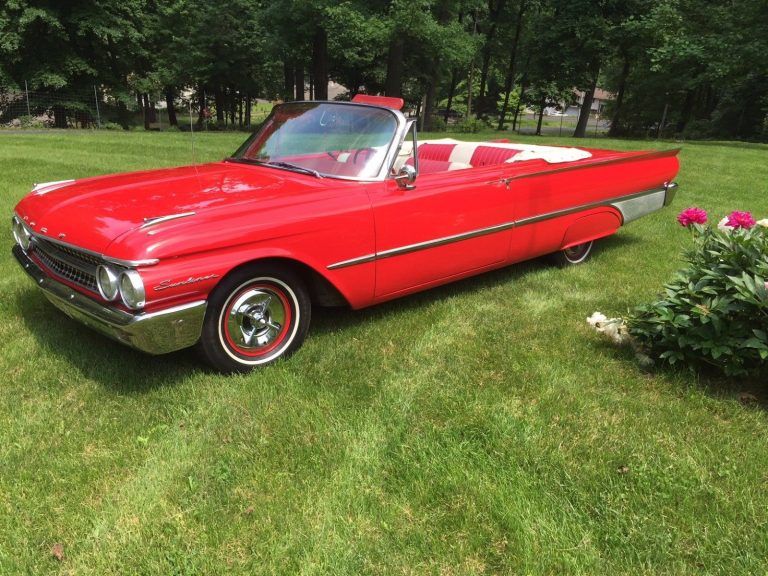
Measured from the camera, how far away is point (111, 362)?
327 centimetres

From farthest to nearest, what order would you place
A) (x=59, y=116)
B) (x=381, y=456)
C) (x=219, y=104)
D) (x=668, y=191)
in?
1. (x=219, y=104)
2. (x=59, y=116)
3. (x=668, y=191)
4. (x=381, y=456)

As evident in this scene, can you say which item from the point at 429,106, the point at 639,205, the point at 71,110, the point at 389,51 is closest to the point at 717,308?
the point at 639,205

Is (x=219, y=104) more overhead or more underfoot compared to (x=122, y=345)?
more underfoot

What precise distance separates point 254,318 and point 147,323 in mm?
627

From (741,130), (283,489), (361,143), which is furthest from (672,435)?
(741,130)

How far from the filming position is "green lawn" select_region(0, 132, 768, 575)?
6.88 feet

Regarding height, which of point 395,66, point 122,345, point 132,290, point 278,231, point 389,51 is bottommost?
point 122,345

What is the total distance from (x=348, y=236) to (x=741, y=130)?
3545 cm

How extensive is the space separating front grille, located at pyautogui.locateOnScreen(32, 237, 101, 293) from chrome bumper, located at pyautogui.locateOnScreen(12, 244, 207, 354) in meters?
0.09

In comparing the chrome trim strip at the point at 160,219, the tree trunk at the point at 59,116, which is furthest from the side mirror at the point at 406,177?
the tree trunk at the point at 59,116

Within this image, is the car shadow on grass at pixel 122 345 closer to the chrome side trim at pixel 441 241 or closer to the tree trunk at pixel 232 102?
the chrome side trim at pixel 441 241

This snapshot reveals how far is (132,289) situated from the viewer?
2621 millimetres

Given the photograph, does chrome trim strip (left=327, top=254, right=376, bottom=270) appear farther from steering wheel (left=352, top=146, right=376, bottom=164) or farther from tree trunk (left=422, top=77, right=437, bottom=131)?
tree trunk (left=422, top=77, right=437, bottom=131)

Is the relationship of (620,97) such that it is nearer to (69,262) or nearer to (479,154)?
(479,154)
